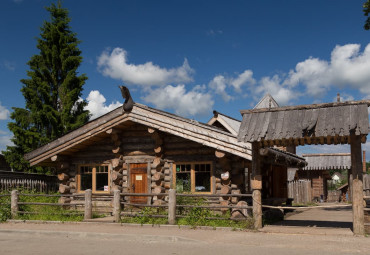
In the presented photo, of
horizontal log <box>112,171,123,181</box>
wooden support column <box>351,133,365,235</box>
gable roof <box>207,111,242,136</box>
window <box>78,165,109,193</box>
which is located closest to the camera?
wooden support column <box>351,133,365,235</box>

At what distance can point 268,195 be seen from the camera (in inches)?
711

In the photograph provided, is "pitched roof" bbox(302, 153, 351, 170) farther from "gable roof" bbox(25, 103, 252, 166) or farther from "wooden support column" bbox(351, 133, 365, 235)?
"wooden support column" bbox(351, 133, 365, 235)

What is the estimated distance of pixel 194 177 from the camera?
15.9 metres

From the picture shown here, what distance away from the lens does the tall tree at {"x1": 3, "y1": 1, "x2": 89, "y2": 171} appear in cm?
2562

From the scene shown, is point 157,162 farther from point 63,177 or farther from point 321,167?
point 321,167

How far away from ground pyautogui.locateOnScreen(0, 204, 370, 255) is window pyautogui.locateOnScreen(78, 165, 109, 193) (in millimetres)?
4628

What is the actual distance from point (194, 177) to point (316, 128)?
6.23m

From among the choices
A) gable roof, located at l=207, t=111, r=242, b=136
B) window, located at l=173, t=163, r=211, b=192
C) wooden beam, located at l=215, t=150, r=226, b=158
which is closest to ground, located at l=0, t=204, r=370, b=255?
wooden beam, located at l=215, t=150, r=226, b=158

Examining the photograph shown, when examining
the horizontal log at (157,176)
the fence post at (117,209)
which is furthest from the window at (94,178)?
the fence post at (117,209)

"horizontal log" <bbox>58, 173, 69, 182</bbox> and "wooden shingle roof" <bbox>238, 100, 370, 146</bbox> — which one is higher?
"wooden shingle roof" <bbox>238, 100, 370, 146</bbox>

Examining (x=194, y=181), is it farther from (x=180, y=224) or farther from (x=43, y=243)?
(x=43, y=243)

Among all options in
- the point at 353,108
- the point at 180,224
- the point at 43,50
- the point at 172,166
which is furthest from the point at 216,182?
the point at 43,50

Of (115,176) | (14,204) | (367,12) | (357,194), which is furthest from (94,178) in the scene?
(367,12)

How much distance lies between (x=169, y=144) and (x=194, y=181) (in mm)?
1826
